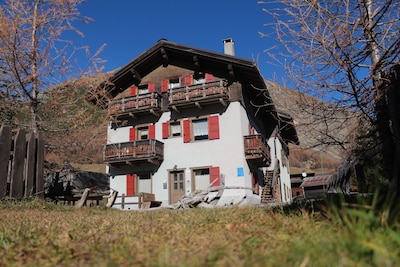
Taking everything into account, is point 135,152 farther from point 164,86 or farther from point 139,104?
point 164,86

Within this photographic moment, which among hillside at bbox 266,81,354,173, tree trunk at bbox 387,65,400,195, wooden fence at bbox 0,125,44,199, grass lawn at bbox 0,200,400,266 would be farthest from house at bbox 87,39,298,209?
grass lawn at bbox 0,200,400,266

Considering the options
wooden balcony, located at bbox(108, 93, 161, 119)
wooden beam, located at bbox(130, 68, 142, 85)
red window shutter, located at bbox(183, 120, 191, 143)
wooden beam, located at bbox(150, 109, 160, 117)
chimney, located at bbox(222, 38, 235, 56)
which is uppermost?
chimney, located at bbox(222, 38, 235, 56)

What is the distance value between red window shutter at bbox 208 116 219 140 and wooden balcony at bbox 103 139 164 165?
318 centimetres

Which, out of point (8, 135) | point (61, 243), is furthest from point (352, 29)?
point (8, 135)

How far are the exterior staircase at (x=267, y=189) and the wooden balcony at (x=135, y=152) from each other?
23.1 ft

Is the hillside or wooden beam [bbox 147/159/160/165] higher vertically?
wooden beam [bbox 147/159/160/165]

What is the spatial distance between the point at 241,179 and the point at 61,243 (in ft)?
58.7

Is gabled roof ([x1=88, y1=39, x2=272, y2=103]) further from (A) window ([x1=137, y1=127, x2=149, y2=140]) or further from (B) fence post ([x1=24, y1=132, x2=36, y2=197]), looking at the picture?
(B) fence post ([x1=24, y1=132, x2=36, y2=197])

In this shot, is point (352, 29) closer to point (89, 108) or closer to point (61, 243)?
point (61, 243)

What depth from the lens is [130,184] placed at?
74.8ft

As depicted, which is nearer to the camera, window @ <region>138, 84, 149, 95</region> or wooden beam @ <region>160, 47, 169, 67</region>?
wooden beam @ <region>160, 47, 169, 67</region>

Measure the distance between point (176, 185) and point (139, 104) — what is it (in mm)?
5493

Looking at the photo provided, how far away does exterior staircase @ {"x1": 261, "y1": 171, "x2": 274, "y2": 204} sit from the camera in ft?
77.4

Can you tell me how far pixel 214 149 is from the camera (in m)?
21.3
